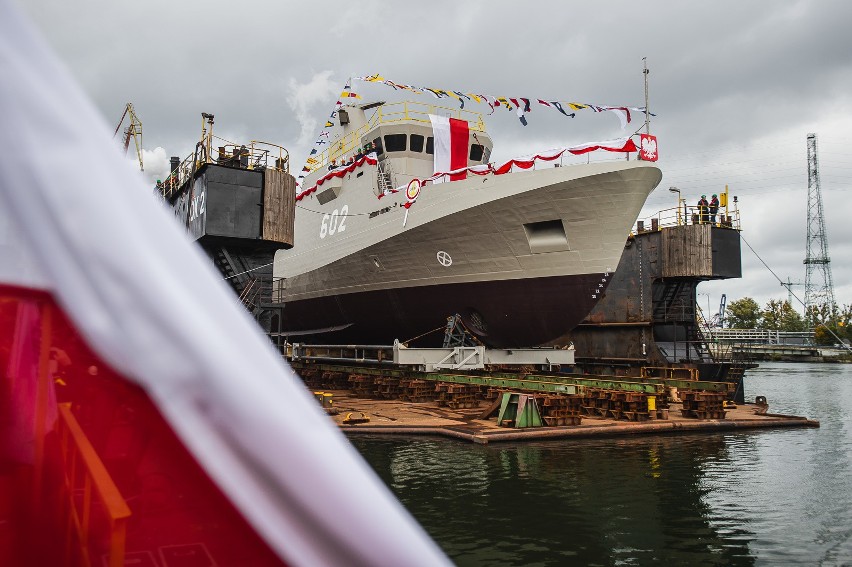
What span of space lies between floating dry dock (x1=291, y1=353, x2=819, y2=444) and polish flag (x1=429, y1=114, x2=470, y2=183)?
7902mm

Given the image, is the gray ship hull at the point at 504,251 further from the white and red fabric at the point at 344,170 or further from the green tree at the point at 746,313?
the green tree at the point at 746,313

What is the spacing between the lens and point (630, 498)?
8727mm

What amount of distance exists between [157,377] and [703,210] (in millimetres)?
30910

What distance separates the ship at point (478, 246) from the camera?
60.3ft

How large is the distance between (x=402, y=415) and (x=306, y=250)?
12441 mm

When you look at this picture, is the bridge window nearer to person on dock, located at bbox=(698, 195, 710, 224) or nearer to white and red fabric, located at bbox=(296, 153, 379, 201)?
white and red fabric, located at bbox=(296, 153, 379, 201)

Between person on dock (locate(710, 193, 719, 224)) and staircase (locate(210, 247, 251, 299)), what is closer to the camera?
staircase (locate(210, 247, 251, 299))

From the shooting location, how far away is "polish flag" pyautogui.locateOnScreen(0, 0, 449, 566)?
1065 millimetres

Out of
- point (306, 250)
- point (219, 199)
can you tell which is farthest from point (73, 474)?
point (306, 250)

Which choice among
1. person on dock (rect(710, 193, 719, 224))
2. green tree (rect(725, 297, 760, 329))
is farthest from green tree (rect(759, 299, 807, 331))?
person on dock (rect(710, 193, 719, 224))

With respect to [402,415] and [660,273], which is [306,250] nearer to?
[402,415]

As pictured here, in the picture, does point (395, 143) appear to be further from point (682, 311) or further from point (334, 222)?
point (682, 311)

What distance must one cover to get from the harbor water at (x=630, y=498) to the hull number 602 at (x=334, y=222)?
481 inches

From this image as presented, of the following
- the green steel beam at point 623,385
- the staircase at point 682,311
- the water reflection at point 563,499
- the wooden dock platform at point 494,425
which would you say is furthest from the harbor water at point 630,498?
the staircase at point 682,311
